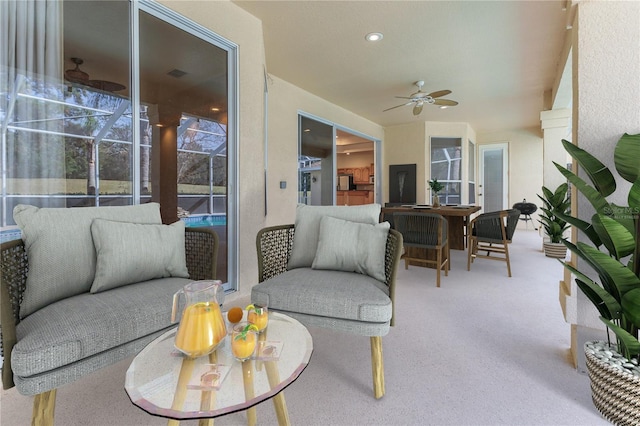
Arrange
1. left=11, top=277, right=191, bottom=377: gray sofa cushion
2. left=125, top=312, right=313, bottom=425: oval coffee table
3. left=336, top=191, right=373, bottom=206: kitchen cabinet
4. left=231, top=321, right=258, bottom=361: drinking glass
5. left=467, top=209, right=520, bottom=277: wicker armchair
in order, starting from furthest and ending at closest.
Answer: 1. left=336, top=191, right=373, bottom=206: kitchen cabinet
2. left=467, top=209, right=520, bottom=277: wicker armchair
3. left=11, top=277, right=191, bottom=377: gray sofa cushion
4. left=231, top=321, right=258, bottom=361: drinking glass
5. left=125, top=312, right=313, bottom=425: oval coffee table

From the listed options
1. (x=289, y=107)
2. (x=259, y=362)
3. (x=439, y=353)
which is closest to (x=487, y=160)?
(x=289, y=107)

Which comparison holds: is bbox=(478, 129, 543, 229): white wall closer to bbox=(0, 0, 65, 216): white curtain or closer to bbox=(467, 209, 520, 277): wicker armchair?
bbox=(467, 209, 520, 277): wicker armchair

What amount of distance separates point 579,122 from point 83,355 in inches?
110

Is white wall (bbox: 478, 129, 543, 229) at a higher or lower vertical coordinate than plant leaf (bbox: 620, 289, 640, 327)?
higher

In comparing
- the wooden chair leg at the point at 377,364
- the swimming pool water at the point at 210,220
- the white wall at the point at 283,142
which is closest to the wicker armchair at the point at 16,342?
the wooden chair leg at the point at 377,364

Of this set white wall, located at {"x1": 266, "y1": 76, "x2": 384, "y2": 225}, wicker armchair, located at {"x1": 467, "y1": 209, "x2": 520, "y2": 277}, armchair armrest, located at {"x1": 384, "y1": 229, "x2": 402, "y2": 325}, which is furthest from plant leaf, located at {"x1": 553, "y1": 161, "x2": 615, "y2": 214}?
white wall, located at {"x1": 266, "y1": 76, "x2": 384, "y2": 225}

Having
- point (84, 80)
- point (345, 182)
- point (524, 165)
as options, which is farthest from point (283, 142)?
point (524, 165)

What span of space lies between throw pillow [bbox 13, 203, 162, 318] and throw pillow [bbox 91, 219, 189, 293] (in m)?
0.05

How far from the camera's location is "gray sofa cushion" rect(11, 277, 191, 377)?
108 cm

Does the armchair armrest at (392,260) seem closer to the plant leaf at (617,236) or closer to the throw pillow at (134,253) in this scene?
the plant leaf at (617,236)

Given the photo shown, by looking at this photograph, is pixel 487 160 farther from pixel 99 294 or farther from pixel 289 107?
pixel 99 294

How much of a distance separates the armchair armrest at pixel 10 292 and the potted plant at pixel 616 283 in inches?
94.8

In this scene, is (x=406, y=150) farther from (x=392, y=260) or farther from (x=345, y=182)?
(x=392, y=260)

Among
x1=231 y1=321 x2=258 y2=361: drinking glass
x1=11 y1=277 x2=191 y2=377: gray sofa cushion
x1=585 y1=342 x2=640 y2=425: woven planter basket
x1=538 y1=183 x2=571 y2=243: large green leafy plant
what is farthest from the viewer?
x1=538 y1=183 x2=571 y2=243: large green leafy plant
